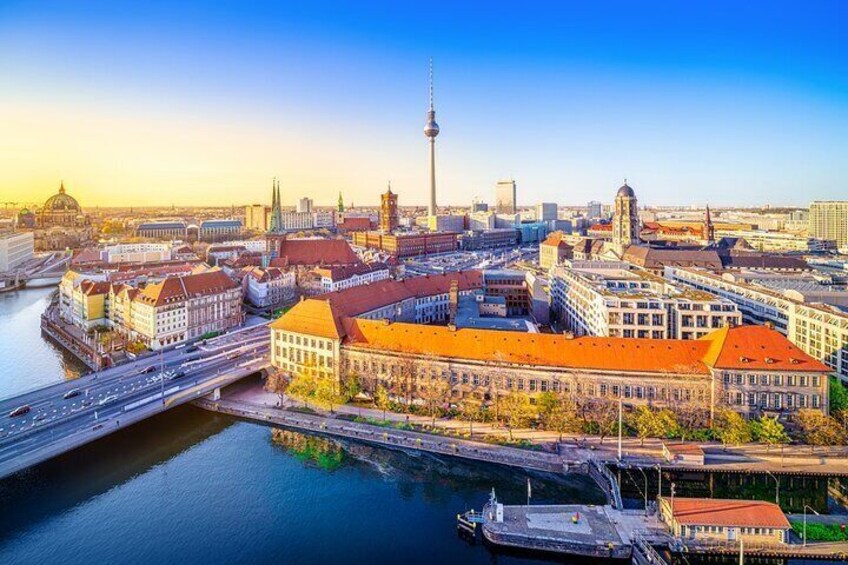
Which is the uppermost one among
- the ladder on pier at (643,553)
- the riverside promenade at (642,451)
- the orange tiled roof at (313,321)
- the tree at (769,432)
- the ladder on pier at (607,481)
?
the orange tiled roof at (313,321)

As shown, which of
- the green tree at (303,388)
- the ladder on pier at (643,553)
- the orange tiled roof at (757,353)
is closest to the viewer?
the ladder on pier at (643,553)

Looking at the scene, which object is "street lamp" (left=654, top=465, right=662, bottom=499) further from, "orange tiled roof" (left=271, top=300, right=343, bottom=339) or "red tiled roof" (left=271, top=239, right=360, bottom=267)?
"red tiled roof" (left=271, top=239, right=360, bottom=267)

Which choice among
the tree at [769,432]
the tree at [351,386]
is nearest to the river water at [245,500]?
the tree at [351,386]

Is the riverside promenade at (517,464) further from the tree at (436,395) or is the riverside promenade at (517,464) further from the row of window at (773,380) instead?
the row of window at (773,380)

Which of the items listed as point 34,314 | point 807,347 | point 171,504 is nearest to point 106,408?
point 171,504

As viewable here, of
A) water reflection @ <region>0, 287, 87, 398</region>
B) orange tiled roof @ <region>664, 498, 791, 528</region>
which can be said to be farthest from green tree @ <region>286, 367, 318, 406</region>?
orange tiled roof @ <region>664, 498, 791, 528</region>

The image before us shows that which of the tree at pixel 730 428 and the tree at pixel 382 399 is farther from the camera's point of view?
the tree at pixel 382 399

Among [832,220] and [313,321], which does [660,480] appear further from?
[832,220]
